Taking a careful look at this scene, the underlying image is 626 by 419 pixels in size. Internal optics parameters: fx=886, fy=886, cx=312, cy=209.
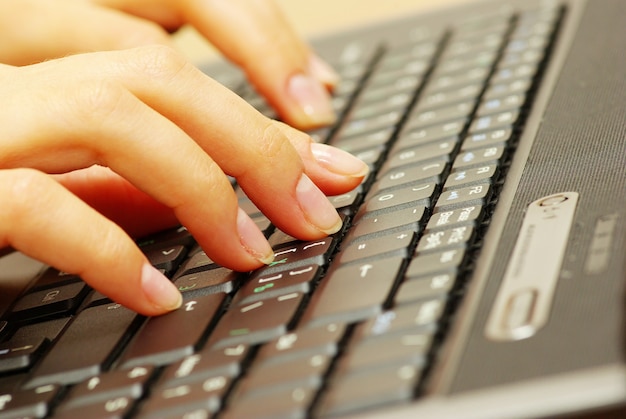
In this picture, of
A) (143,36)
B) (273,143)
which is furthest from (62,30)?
(273,143)

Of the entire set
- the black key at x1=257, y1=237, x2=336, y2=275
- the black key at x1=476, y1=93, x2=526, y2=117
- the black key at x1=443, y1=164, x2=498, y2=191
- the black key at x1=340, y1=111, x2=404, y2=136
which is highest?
the black key at x1=257, y1=237, x2=336, y2=275

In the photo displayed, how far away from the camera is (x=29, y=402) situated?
0.44 metres

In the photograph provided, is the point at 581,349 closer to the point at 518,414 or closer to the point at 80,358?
the point at 518,414

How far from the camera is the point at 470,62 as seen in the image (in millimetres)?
769

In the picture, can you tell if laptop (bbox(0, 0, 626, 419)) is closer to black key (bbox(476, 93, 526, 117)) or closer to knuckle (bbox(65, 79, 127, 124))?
black key (bbox(476, 93, 526, 117))

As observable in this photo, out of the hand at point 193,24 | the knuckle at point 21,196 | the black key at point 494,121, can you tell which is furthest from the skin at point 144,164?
the hand at point 193,24

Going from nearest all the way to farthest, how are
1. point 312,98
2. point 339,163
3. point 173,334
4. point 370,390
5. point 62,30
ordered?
point 370,390 < point 173,334 < point 339,163 < point 312,98 < point 62,30

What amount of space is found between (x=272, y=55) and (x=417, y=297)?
1.50 ft

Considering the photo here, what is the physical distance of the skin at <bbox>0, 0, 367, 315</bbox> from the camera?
1.59ft

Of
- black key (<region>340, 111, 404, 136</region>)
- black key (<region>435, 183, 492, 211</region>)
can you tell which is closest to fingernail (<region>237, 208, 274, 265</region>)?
black key (<region>435, 183, 492, 211</region>)

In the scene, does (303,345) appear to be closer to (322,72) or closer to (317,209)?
(317,209)

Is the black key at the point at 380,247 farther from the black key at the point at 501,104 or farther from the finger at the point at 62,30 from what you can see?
the finger at the point at 62,30

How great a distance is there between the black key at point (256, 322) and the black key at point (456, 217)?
90 mm

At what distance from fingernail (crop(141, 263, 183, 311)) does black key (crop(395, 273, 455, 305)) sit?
132 millimetres
